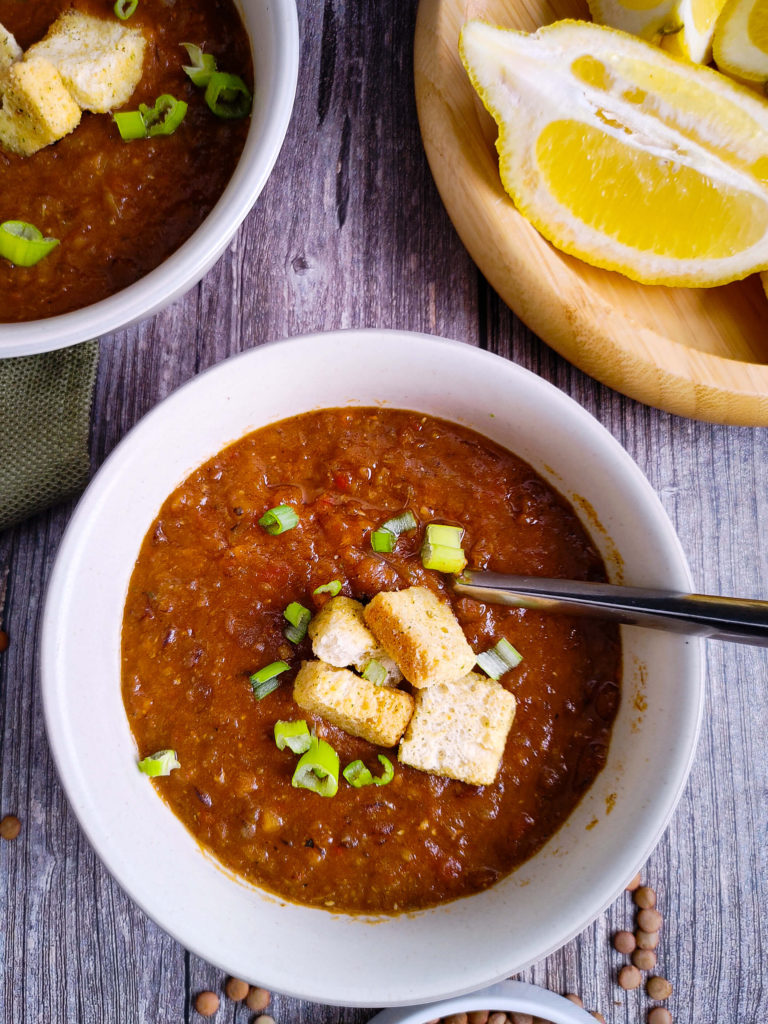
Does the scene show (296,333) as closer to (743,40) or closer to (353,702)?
(353,702)

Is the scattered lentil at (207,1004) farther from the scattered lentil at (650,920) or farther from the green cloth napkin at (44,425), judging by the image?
the green cloth napkin at (44,425)

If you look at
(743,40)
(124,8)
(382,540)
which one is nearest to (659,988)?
(382,540)

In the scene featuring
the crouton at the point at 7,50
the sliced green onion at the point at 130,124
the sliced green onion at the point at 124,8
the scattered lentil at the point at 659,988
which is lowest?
the scattered lentil at the point at 659,988

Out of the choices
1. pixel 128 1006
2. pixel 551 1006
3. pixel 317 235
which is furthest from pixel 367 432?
pixel 128 1006

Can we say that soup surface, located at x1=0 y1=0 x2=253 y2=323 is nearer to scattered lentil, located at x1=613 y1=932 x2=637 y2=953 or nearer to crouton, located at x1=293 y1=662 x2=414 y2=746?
crouton, located at x1=293 y1=662 x2=414 y2=746

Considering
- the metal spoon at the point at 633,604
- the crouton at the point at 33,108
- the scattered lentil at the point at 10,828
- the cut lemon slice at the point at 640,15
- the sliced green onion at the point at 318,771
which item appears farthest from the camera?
the scattered lentil at the point at 10,828

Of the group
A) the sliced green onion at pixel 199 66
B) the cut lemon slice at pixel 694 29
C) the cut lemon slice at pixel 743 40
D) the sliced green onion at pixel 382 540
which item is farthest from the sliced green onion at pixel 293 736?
the cut lemon slice at pixel 743 40
